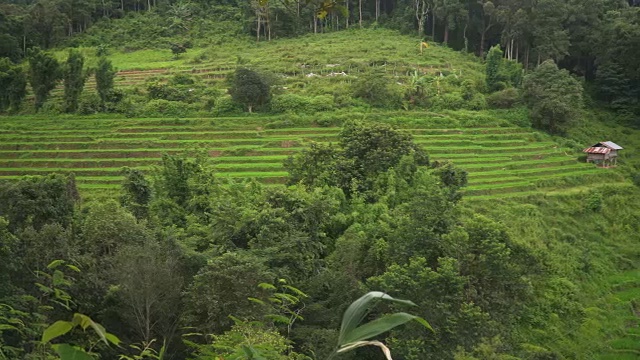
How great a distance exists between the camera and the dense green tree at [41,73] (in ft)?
103

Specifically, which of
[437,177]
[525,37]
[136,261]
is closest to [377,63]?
[525,37]

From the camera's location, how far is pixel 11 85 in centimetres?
3225

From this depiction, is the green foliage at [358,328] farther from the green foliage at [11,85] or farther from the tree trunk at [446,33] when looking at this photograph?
the tree trunk at [446,33]

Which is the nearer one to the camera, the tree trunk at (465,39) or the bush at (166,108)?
the bush at (166,108)

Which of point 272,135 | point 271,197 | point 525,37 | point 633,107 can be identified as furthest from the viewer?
point 525,37

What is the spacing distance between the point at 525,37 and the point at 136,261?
3359 centimetres

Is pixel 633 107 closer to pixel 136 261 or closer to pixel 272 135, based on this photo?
pixel 272 135

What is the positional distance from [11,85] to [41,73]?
2093 millimetres

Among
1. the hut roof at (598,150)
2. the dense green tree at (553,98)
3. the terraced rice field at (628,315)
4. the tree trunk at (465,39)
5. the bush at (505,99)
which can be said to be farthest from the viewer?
the tree trunk at (465,39)

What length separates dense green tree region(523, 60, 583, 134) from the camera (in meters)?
29.6

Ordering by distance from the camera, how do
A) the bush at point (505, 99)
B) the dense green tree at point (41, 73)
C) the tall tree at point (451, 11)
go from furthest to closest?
the tall tree at point (451, 11), the bush at point (505, 99), the dense green tree at point (41, 73)

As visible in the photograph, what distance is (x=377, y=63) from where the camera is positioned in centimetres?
3766

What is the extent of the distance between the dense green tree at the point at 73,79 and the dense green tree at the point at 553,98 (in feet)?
82.2

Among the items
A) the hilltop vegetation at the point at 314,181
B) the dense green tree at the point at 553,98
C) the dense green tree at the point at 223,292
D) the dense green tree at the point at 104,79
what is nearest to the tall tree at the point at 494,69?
the hilltop vegetation at the point at 314,181
